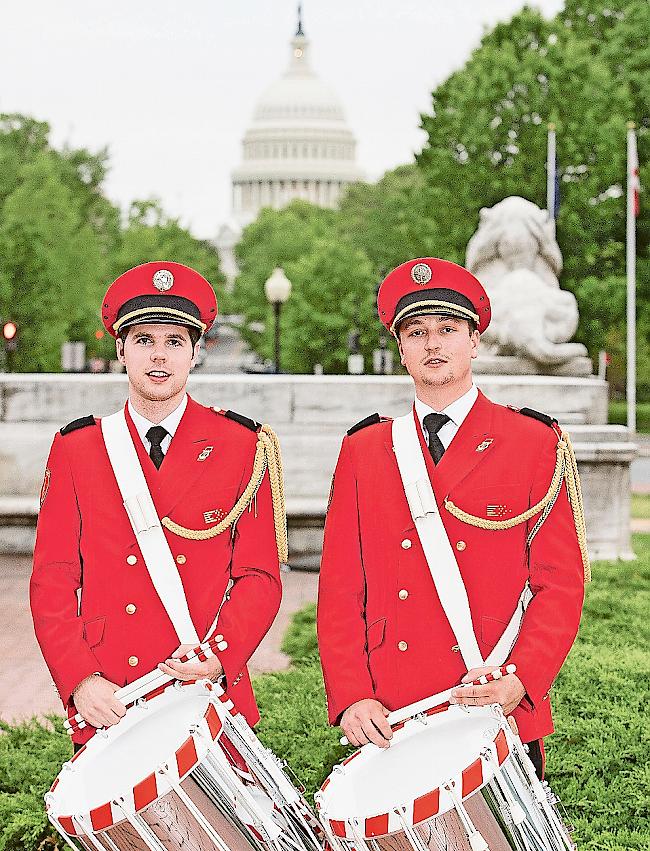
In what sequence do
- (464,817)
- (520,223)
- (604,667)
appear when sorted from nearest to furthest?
(464,817)
(604,667)
(520,223)

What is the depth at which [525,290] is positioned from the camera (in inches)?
555

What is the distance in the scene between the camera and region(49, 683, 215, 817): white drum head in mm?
3395

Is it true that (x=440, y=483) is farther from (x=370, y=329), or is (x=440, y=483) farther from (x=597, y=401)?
(x=370, y=329)

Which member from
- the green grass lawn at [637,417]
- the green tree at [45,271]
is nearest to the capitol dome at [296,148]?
the green tree at [45,271]

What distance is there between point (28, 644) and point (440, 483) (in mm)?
5888

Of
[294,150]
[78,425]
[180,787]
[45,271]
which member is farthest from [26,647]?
[294,150]

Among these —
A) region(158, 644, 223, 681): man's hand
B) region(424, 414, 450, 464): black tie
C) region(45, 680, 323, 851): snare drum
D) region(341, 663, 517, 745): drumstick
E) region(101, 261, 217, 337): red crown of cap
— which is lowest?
region(45, 680, 323, 851): snare drum

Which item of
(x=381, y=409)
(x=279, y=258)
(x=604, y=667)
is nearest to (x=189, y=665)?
(x=604, y=667)

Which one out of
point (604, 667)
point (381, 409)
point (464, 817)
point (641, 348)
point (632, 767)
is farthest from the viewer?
point (641, 348)

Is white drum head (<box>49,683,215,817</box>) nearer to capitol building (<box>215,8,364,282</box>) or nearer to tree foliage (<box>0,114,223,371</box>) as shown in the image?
tree foliage (<box>0,114,223,371</box>)

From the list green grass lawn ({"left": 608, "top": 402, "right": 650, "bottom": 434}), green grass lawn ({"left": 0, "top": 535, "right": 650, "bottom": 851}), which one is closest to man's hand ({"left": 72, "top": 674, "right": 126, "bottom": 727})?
green grass lawn ({"left": 0, "top": 535, "right": 650, "bottom": 851})

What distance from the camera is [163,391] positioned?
3.89 meters

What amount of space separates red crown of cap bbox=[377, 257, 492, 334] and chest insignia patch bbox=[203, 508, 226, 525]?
758 millimetres

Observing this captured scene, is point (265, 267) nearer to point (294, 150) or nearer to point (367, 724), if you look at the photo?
point (294, 150)
